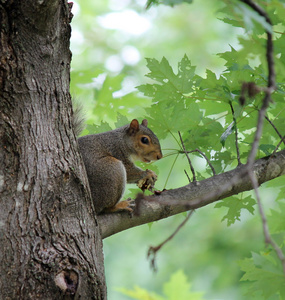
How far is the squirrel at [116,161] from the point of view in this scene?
106 inches

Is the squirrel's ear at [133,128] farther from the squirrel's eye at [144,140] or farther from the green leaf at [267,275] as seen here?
the green leaf at [267,275]

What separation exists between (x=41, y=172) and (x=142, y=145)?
65.1 inches

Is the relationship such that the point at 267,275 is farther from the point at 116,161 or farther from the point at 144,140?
the point at 144,140

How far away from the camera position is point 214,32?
8391mm

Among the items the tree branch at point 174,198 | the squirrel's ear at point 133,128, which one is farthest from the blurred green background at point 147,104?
the tree branch at point 174,198

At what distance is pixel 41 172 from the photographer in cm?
184

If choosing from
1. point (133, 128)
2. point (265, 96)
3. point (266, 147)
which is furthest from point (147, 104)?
point (265, 96)

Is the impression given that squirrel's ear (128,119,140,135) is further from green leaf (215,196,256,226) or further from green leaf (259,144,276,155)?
green leaf (259,144,276,155)

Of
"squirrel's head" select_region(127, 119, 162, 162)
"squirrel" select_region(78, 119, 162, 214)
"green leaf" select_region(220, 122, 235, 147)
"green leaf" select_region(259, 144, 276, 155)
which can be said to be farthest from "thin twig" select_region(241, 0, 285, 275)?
"squirrel's head" select_region(127, 119, 162, 162)

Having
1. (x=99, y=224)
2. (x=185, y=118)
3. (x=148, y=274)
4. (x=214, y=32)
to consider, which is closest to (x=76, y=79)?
(x=185, y=118)

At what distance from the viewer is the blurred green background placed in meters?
4.05

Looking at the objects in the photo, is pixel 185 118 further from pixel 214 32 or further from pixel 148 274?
pixel 214 32

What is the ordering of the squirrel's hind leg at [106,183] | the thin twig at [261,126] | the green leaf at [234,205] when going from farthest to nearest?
the squirrel's hind leg at [106,183] → the green leaf at [234,205] → the thin twig at [261,126]

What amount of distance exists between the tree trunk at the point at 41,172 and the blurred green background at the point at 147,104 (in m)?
1.39
